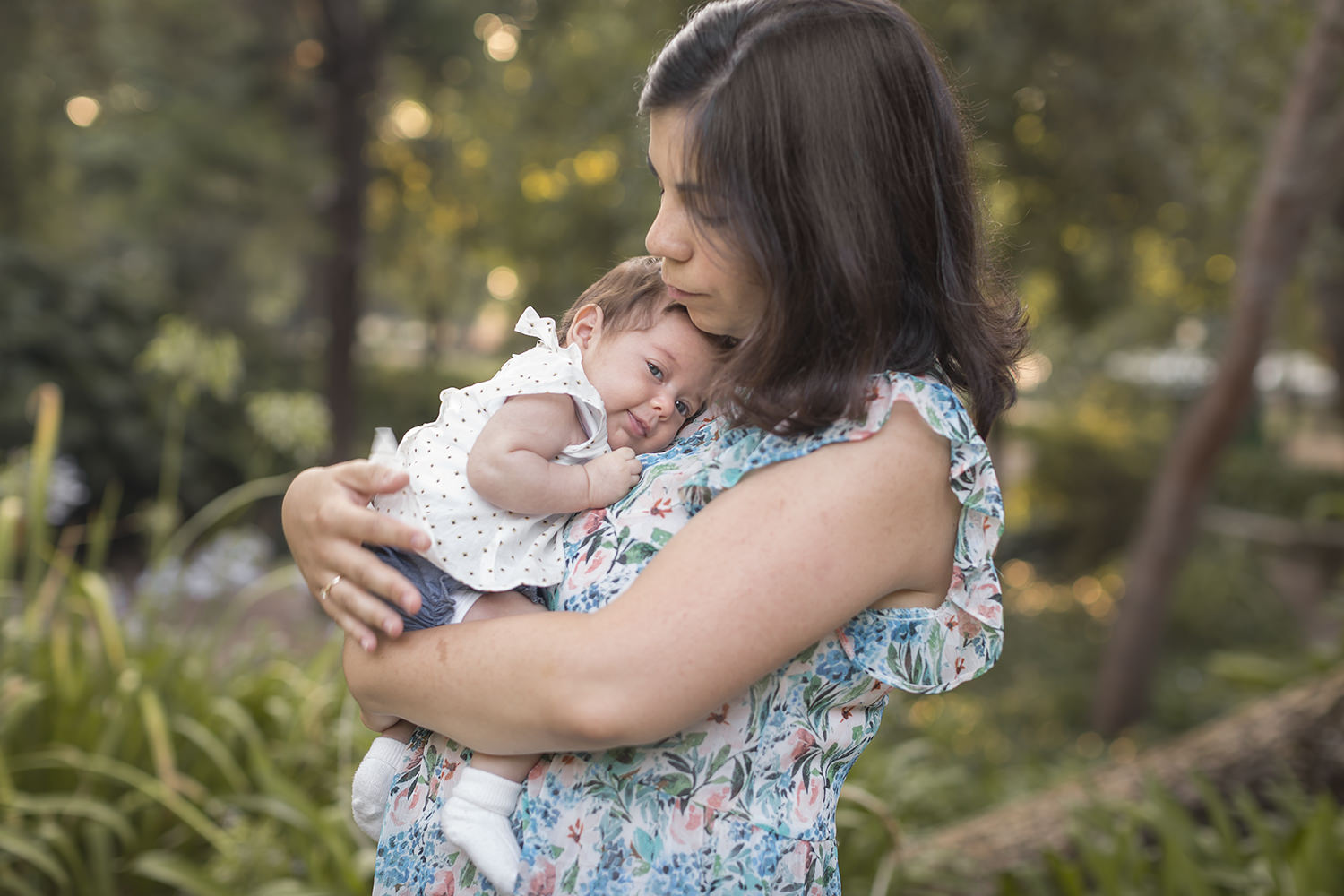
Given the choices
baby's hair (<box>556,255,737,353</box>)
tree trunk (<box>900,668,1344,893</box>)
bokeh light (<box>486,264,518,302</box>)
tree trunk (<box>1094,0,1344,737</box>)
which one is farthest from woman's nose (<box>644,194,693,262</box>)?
bokeh light (<box>486,264,518,302</box>)

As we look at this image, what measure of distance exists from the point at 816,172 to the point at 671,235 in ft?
0.60

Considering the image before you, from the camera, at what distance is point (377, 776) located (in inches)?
55.5

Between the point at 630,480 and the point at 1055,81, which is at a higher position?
the point at 630,480

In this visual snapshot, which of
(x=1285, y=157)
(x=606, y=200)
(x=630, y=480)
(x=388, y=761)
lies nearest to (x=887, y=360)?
(x=630, y=480)

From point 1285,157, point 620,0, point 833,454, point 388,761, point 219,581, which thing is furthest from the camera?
point 620,0

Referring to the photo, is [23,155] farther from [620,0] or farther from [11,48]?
[620,0]

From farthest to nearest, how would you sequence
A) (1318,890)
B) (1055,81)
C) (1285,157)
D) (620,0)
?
1. (620,0)
2. (1055,81)
3. (1285,157)
4. (1318,890)

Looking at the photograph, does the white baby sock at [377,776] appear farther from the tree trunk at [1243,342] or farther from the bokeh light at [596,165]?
the bokeh light at [596,165]

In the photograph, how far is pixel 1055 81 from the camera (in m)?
6.00

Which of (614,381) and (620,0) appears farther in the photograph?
(620,0)

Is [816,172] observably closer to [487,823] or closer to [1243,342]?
[487,823]

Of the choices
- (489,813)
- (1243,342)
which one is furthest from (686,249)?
(1243,342)

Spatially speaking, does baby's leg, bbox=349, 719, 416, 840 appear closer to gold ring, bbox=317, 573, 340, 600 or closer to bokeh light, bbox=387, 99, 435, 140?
gold ring, bbox=317, 573, 340, 600

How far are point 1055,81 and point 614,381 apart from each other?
5539mm
